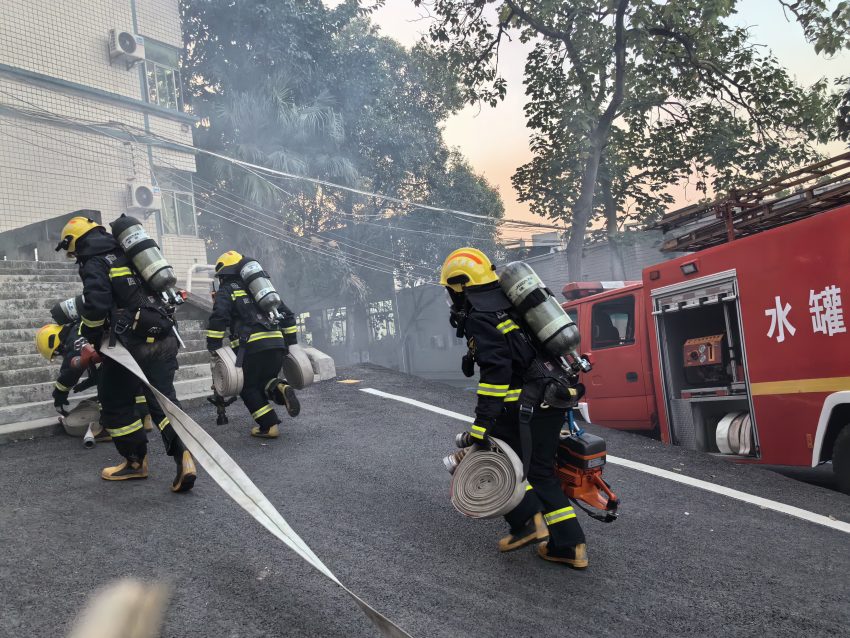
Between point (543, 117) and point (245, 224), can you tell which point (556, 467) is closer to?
point (543, 117)

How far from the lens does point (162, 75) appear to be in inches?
858

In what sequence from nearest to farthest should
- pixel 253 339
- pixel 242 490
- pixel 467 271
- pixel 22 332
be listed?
1. pixel 242 490
2. pixel 467 271
3. pixel 253 339
4. pixel 22 332

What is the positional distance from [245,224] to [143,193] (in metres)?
6.45

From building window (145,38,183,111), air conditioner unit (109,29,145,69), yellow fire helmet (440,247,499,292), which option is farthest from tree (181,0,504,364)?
yellow fire helmet (440,247,499,292)

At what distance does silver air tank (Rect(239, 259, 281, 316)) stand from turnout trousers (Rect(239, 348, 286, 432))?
44cm

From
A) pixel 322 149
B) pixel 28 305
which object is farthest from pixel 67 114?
pixel 322 149

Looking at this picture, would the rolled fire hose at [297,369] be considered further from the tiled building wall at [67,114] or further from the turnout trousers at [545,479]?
the tiled building wall at [67,114]

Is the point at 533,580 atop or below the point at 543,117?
below

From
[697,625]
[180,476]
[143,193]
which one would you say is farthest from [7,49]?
[697,625]

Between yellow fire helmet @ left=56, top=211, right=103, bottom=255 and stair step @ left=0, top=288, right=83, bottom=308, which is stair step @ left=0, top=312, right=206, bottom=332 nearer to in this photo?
stair step @ left=0, top=288, right=83, bottom=308

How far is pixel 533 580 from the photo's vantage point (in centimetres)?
365

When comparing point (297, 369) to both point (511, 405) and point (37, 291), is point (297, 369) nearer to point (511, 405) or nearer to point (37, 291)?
point (511, 405)

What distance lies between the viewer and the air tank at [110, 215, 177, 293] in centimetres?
494

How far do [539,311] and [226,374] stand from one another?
3751mm
